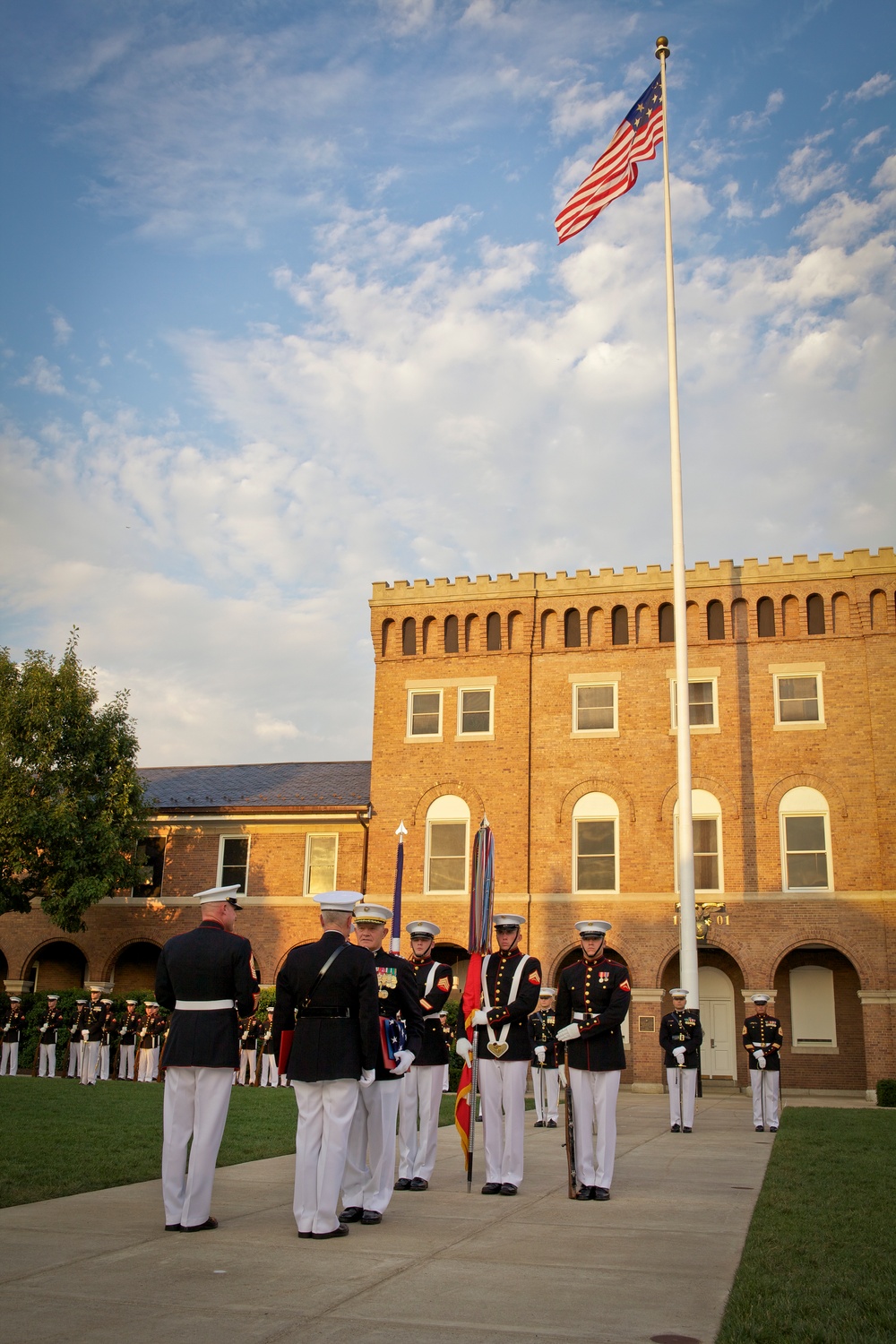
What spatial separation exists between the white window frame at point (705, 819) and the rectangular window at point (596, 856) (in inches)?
67.7

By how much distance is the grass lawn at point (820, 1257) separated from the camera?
5449 millimetres

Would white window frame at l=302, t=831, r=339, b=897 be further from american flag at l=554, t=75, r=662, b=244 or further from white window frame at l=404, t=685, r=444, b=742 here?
american flag at l=554, t=75, r=662, b=244

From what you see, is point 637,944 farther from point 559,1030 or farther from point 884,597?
point 559,1030

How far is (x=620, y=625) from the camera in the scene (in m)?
33.9

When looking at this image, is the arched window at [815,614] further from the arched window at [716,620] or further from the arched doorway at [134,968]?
the arched doorway at [134,968]

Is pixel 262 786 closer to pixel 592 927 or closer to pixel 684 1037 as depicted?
pixel 684 1037

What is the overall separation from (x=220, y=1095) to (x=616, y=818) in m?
25.4

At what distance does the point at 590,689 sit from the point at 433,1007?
23534 mm

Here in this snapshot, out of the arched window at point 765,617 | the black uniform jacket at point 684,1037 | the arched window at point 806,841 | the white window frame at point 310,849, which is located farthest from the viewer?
the white window frame at point 310,849

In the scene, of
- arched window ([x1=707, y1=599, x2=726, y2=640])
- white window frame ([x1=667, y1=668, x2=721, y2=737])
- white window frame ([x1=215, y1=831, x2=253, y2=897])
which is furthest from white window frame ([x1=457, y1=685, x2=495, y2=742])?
white window frame ([x1=215, y1=831, x2=253, y2=897])

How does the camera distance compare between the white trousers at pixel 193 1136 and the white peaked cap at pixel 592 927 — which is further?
the white peaked cap at pixel 592 927

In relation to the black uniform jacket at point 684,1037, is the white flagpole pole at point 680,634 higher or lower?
higher

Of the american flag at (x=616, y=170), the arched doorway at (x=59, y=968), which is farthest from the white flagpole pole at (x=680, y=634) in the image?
the arched doorway at (x=59, y=968)

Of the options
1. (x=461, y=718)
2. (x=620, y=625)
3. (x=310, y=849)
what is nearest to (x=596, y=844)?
(x=461, y=718)
